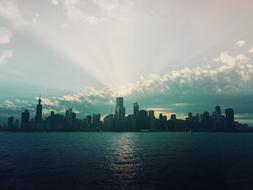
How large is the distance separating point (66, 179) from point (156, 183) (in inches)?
897

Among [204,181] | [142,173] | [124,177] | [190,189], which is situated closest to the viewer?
[190,189]

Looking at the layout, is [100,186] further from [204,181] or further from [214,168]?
[214,168]

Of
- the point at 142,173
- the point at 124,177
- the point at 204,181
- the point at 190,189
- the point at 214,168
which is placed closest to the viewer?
the point at 190,189

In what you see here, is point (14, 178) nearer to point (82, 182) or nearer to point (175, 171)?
point (82, 182)

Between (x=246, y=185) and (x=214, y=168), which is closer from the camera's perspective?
(x=246, y=185)

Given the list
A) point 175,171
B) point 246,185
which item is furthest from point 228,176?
point 175,171

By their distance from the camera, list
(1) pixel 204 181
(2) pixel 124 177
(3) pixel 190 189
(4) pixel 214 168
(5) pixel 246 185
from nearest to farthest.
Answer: (3) pixel 190 189 → (5) pixel 246 185 → (1) pixel 204 181 → (2) pixel 124 177 → (4) pixel 214 168

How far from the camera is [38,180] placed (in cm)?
5247

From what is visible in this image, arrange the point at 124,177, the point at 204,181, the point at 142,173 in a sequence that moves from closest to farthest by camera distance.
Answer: the point at 204,181 < the point at 124,177 < the point at 142,173

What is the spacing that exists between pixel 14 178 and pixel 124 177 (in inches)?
1137

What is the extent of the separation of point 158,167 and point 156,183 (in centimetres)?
1950

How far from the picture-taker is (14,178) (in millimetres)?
54500

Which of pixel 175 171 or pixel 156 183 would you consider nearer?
pixel 156 183

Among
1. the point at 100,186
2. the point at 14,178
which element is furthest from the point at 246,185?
the point at 14,178
